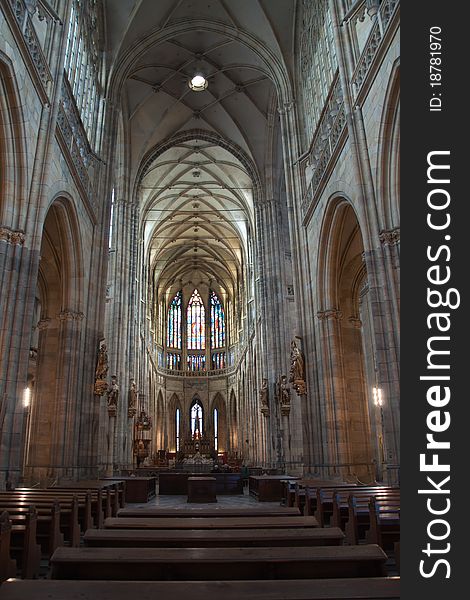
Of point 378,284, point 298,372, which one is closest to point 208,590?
point 378,284

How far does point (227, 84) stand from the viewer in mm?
25922

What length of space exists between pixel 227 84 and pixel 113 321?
539 inches

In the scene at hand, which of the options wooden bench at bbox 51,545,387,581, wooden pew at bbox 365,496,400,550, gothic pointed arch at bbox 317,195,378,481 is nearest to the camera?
wooden bench at bbox 51,545,387,581

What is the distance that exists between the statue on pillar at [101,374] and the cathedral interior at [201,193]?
0.09 m

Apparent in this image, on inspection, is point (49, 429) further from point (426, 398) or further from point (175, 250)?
point (175, 250)

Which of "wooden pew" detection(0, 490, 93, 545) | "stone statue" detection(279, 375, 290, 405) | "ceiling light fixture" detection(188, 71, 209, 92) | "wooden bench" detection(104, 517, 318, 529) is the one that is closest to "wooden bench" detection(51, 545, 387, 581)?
"wooden bench" detection(104, 517, 318, 529)

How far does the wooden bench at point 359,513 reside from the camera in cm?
→ 587

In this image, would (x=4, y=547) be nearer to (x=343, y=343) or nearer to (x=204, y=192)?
(x=343, y=343)

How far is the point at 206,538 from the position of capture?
13.2 ft

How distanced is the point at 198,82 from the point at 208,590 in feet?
84.1

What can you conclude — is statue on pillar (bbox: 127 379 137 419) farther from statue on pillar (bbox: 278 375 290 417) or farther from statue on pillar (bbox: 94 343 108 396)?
statue on pillar (bbox: 94 343 108 396)

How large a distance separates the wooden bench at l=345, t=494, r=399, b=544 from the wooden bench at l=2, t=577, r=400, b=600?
323 centimetres

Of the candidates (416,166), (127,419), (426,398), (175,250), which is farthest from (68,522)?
(175,250)

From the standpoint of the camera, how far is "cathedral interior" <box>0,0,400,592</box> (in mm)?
10344
